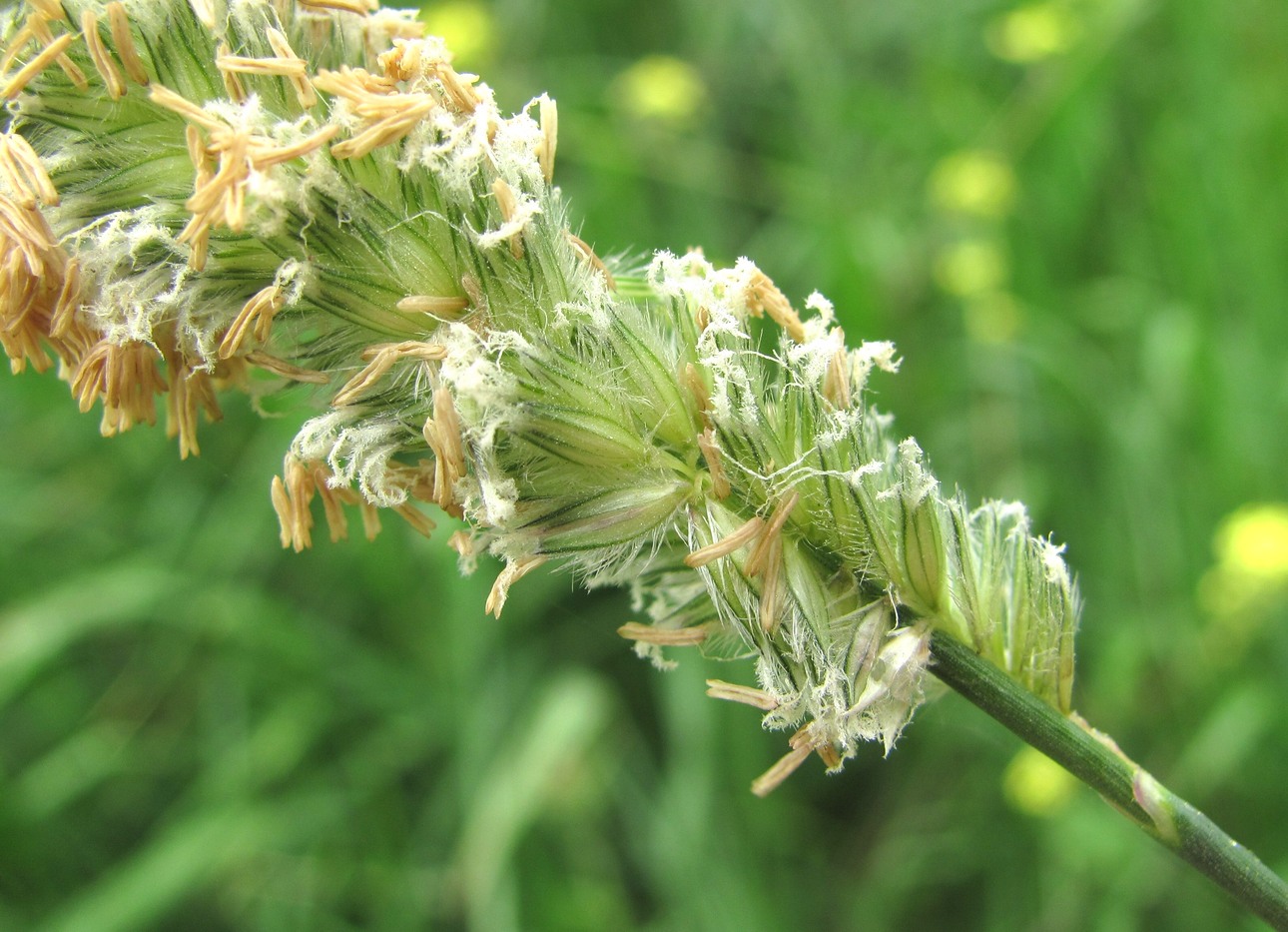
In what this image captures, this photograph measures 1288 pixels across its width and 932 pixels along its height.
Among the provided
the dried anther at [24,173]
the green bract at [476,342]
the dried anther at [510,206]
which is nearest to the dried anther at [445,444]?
the green bract at [476,342]

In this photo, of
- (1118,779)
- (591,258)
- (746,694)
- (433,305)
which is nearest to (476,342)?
(433,305)

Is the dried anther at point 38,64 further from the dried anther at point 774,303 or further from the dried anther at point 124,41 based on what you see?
the dried anther at point 774,303

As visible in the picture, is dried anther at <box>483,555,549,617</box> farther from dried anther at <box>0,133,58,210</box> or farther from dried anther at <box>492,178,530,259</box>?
dried anther at <box>0,133,58,210</box>

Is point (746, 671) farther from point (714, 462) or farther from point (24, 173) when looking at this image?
point (24, 173)

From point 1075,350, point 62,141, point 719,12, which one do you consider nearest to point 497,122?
point 62,141

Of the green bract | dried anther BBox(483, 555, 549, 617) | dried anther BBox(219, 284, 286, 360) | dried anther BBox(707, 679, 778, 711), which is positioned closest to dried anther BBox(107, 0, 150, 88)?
the green bract

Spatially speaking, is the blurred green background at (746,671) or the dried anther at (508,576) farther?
the blurred green background at (746,671)

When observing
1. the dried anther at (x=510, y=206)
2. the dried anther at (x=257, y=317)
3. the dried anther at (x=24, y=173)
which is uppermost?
the dried anther at (x=24, y=173)

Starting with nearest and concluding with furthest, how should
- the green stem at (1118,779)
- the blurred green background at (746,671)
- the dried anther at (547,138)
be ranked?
the green stem at (1118,779)
the dried anther at (547,138)
the blurred green background at (746,671)
